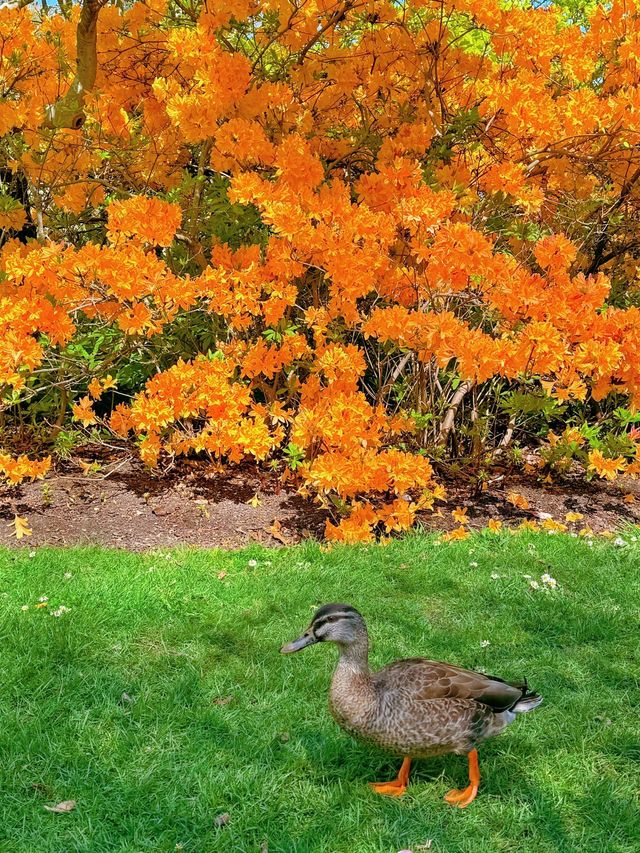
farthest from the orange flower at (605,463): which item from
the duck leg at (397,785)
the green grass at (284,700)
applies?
the duck leg at (397,785)

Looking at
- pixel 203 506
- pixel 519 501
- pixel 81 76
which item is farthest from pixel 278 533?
pixel 81 76

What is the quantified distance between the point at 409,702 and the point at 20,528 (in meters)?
3.34

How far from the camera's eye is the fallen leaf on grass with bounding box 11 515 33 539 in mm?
5047

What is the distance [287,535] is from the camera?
5266 mm

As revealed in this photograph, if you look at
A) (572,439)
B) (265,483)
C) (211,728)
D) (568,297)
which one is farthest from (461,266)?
(211,728)

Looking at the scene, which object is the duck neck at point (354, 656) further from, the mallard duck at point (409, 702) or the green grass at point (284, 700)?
the green grass at point (284, 700)

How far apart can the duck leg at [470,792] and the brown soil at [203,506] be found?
8.25 feet

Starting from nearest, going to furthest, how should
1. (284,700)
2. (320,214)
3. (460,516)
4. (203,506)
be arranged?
(284,700) < (320,214) < (460,516) < (203,506)

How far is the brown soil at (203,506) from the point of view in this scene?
5.22 m

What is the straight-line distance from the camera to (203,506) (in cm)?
555

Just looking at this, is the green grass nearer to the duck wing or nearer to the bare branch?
the duck wing

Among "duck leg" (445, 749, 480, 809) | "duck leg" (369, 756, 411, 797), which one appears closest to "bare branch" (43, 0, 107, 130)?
"duck leg" (369, 756, 411, 797)

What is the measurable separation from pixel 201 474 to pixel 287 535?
3.90 feet

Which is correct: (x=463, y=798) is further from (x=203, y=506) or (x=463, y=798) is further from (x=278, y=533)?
(x=203, y=506)
